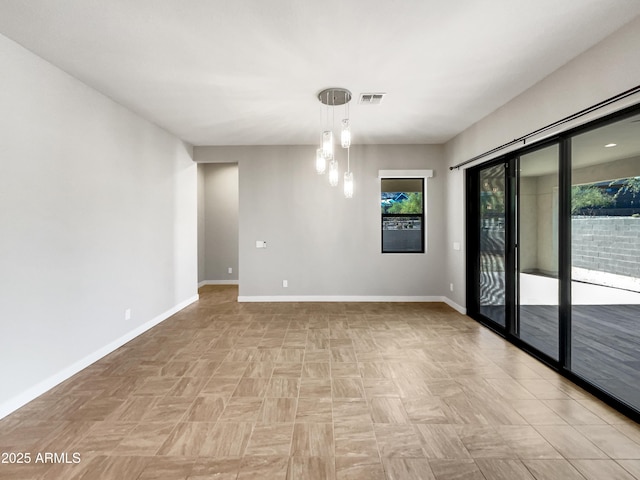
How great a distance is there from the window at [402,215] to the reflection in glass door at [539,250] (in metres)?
2.16

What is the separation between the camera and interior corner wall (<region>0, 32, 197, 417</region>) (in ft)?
7.71

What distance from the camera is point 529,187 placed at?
11.2ft

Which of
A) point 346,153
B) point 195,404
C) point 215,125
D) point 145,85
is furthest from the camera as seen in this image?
point 346,153

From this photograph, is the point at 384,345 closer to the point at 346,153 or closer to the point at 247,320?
the point at 247,320

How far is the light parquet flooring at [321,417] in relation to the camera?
5.76 feet

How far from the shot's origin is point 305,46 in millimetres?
2494

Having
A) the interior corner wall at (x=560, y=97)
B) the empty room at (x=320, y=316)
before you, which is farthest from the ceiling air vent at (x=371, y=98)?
the interior corner wall at (x=560, y=97)

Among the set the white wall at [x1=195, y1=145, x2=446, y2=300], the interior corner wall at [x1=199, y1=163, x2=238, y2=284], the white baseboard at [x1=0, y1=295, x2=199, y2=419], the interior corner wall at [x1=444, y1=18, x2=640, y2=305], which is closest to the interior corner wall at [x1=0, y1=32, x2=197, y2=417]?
the white baseboard at [x1=0, y1=295, x2=199, y2=419]

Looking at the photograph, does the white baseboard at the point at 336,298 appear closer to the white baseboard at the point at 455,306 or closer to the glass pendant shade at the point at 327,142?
the white baseboard at the point at 455,306

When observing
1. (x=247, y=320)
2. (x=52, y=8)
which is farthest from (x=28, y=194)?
(x=247, y=320)

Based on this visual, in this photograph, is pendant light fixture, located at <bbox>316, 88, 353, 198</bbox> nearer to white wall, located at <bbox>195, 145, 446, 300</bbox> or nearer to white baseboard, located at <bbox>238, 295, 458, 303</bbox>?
white wall, located at <bbox>195, 145, 446, 300</bbox>

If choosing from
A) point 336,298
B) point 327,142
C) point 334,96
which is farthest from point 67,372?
point 336,298

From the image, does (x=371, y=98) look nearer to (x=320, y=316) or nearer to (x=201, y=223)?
(x=320, y=316)

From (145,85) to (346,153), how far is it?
3.23 m
